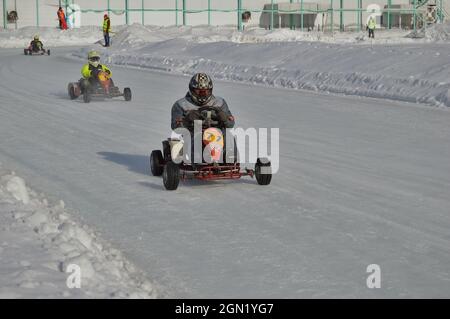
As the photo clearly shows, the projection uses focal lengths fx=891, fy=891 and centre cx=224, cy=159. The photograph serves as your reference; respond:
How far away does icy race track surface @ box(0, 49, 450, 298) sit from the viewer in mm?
5945

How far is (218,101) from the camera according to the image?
9445 millimetres

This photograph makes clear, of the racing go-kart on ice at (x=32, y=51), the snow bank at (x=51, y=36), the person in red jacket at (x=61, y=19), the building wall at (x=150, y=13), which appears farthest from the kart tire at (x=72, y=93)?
the building wall at (x=150, y=13)

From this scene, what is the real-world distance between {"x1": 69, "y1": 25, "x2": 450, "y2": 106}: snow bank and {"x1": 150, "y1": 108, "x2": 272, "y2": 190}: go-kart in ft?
27.1

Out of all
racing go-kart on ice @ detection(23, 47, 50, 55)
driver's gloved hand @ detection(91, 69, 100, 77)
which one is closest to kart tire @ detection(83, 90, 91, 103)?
driver's gloved hand @ detection(91, 69, 100, 77)

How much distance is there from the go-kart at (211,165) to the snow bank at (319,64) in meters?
8.27

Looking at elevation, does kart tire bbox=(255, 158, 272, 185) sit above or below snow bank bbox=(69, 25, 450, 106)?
below

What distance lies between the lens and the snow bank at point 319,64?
18542 mm

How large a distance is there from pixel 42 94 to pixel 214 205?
12.0 m

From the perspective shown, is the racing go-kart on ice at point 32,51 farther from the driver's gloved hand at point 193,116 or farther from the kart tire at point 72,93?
the driver's gloved hand at point 193,116

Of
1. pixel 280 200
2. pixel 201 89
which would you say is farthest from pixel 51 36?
pixel 280 200

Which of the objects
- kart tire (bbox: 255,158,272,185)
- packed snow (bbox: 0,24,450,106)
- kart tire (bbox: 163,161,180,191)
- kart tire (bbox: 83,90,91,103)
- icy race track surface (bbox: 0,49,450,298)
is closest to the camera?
icy race track surface (bbox: 0,49,450,298)

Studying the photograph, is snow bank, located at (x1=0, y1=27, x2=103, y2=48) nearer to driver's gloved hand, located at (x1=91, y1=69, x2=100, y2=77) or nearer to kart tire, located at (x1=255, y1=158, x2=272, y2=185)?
driver's gloved hand, located at (x1=91, y1=69, x2=100, y2=77)

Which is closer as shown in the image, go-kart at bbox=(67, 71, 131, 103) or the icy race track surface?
the icy race track surface
